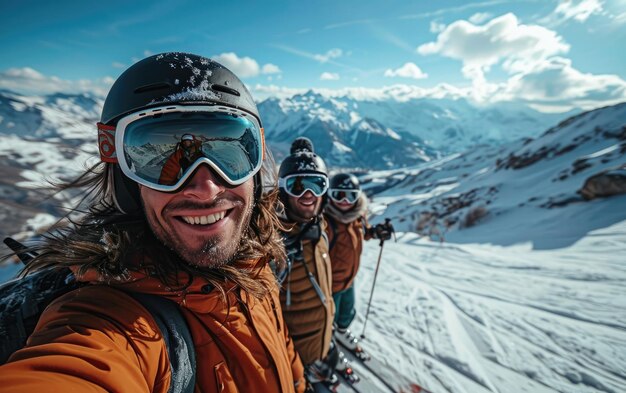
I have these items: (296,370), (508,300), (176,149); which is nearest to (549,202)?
(508,300)

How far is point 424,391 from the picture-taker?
3584mm

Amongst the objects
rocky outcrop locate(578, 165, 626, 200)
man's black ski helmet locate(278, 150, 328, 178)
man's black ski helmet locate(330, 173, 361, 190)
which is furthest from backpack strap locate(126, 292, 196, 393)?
rocky outcrop locate(578, 165, 626, 200)

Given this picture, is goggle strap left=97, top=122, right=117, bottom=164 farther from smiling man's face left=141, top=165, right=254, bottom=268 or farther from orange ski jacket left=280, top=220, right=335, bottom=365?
orange ski jacket left=280, top=220, right=335, bottom=365

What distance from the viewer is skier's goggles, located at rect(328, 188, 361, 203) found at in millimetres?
4645

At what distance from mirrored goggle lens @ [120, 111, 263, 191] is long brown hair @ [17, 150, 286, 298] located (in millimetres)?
274

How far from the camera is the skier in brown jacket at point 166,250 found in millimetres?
1125

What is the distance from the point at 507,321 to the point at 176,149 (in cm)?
611

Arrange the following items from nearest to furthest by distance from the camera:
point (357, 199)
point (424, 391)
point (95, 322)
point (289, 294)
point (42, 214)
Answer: point (95, 322) < point (289, 294) < point (424, 391) < point (357, 199) < point (42, 214)

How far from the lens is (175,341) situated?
1288 mm

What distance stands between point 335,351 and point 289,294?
4.44ft

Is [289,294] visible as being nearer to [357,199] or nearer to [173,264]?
[173,264]

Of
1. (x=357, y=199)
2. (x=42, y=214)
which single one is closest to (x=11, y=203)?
(x=42, y=214)

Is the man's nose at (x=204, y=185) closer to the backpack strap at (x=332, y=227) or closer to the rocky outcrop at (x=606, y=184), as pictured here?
the backpack strap at (x=332, y=227)

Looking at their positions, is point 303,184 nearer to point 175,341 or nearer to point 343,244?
point 343,244
